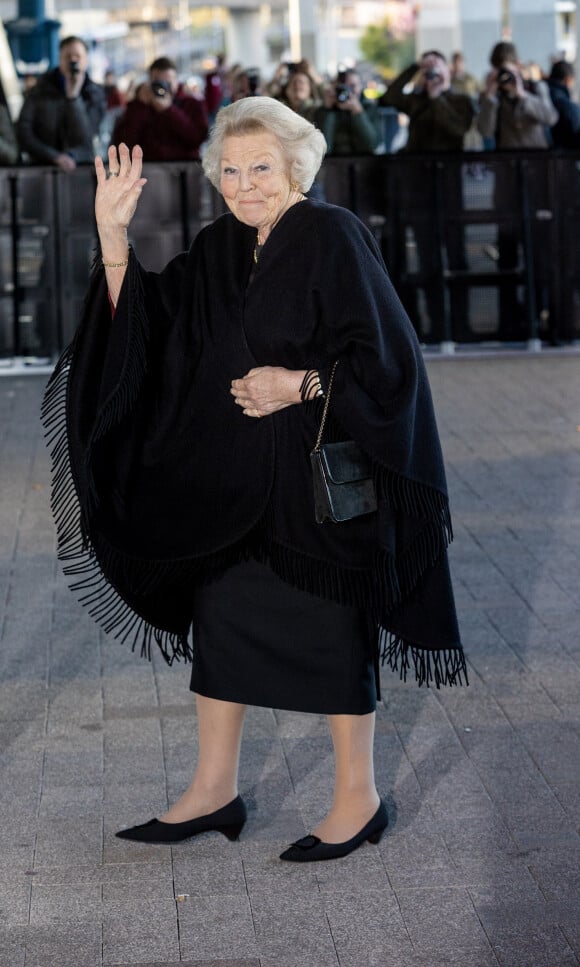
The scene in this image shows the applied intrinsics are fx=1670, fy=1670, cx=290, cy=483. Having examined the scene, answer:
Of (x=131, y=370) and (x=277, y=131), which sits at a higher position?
(x=277, y=131)

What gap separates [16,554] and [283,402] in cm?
387

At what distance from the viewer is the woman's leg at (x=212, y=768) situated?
177 inches

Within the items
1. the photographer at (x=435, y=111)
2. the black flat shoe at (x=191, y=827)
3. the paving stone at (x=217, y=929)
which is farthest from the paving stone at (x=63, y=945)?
the photographer at (x=435, y=111)

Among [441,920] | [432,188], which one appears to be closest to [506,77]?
[432,188]

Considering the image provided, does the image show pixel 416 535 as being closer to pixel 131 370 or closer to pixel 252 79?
pixel 131 370

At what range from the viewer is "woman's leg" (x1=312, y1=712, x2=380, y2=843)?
4395mm

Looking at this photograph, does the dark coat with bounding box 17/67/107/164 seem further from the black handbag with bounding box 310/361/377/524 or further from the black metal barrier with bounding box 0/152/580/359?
the black handbag with bounding box 310/361/377/524

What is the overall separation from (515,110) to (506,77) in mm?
296

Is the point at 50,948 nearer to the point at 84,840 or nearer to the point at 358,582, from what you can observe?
the point at 84,840

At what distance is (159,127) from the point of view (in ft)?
47.8

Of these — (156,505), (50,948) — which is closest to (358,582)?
(156,505)

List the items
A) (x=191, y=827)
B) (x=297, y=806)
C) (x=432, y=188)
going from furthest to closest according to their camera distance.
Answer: (x=432, y=188) → (x=297, y=806) → (x=191, y=827)

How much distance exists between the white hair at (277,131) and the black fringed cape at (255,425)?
11 centimetres

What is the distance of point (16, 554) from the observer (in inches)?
306
